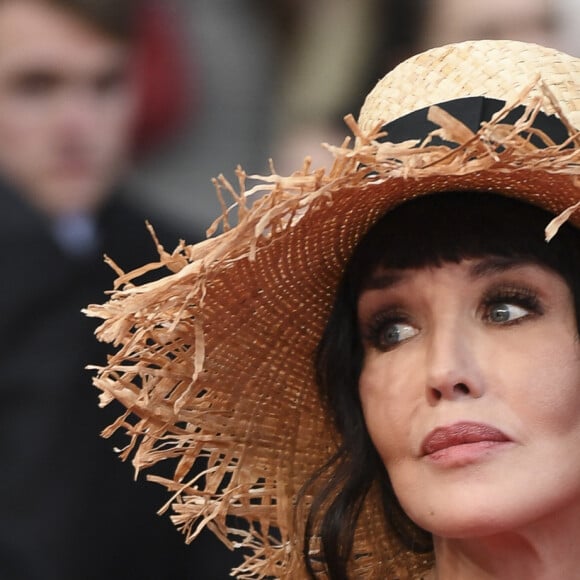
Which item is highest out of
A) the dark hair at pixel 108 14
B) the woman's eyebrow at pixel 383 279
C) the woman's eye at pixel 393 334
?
the dark hair at pixel 108 14

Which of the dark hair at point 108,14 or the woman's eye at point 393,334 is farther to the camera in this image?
the dark hair at point 108,14

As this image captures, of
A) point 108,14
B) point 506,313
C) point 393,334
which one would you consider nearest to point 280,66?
point 108,14

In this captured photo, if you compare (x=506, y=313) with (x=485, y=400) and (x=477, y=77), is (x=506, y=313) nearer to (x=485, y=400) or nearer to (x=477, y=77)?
(x=485, y=400)

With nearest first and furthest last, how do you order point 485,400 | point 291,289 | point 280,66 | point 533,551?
1. point 485,400
2. point 533,551
3. point 291,289
4. point 280,66

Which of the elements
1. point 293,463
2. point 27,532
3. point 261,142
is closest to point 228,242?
point 293,463

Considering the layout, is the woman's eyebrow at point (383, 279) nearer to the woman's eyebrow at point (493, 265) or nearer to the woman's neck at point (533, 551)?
the woman's eyebrow at point (493, 265)

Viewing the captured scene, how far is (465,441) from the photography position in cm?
198

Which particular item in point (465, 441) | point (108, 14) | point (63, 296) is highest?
point (108, 14)

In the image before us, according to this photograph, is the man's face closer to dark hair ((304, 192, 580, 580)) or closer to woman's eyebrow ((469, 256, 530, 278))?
dark hair ((304, 192, 580, 580))

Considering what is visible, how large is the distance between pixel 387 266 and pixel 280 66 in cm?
126

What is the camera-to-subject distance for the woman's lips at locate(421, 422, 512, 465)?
1.97m

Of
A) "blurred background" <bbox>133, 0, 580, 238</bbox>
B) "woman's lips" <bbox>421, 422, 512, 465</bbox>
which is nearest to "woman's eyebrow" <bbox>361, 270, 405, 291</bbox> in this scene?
"woman's lips" <bbox>421, 422, 512, 465</bbox>

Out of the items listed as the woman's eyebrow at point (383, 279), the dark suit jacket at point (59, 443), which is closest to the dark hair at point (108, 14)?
the dark suit jacket at point (59, 443)

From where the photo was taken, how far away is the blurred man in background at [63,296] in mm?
2818
